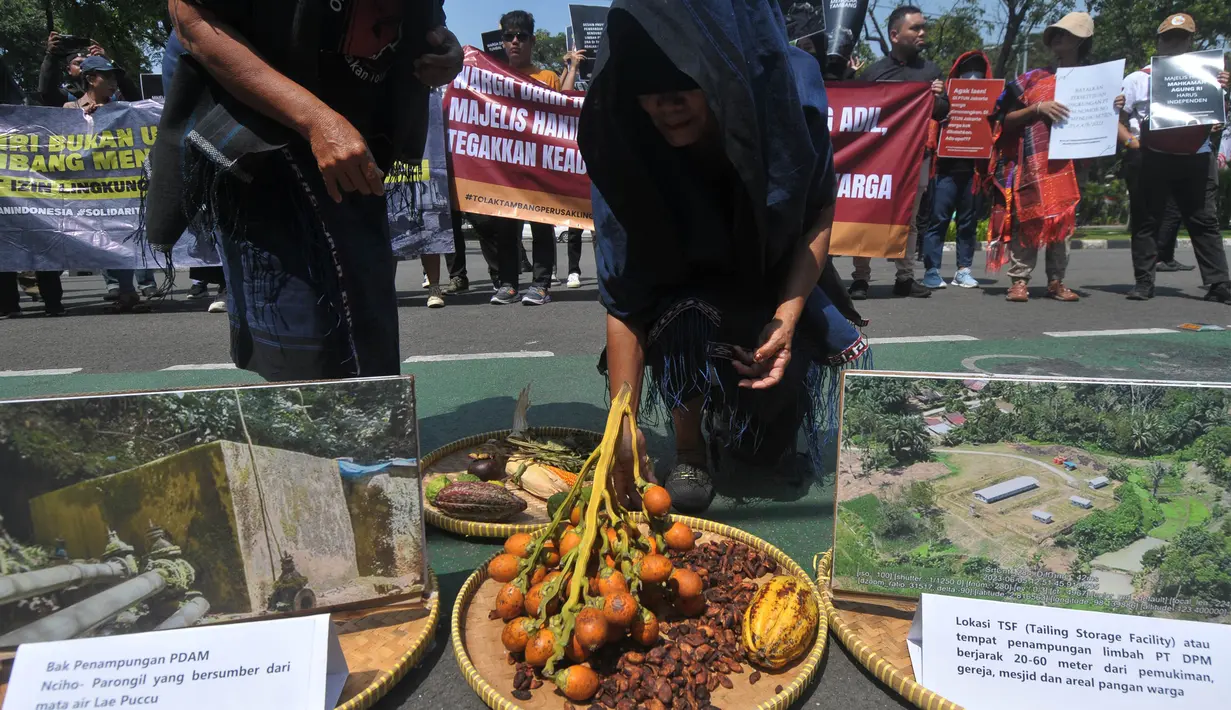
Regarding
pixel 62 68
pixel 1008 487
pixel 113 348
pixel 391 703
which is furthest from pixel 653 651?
pixel 62 68

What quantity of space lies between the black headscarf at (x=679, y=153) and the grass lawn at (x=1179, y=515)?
3.50 ft

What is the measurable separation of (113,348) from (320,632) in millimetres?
4669

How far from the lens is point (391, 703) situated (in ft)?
4.67

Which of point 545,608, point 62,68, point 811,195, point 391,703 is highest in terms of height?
point 62,68

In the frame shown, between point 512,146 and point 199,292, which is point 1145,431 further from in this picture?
point 199,292

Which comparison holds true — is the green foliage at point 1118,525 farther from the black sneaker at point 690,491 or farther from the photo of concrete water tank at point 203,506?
the photo of concrete water tank at point 203,506

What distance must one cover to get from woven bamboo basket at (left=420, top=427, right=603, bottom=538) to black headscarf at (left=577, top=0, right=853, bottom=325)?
2.20 ft

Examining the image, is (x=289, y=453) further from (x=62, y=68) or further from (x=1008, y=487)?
(x=62, y=68)

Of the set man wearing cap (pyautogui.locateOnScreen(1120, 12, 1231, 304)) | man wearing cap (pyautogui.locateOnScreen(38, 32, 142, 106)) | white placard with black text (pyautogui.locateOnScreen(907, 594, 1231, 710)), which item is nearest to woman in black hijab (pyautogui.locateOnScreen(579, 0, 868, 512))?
white placard with black text (pyautogui.locateOnScreen(907, 594, 1231, 710))

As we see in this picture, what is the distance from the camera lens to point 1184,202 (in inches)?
236

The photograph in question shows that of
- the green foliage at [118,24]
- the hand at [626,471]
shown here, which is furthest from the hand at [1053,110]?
the green foliage at [118,24]

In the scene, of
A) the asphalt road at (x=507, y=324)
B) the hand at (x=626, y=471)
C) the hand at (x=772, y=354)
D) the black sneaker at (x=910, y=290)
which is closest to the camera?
the hand at (x=626, y=471)

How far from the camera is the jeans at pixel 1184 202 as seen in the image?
589cm

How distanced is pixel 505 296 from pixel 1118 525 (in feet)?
18.6
